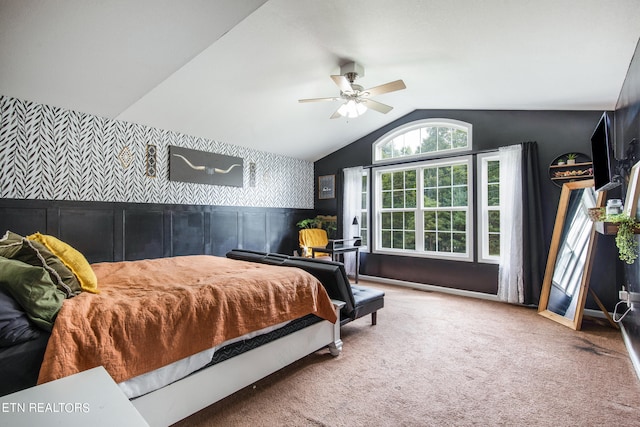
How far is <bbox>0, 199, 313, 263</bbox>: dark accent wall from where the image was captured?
10.9ft

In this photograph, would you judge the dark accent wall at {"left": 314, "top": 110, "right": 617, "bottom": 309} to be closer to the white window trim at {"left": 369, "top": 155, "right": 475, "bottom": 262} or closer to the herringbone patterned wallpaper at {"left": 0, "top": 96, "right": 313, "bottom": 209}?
the white window trim at {"left": 369, "top": 155, "right": 475, "bottom": 262}

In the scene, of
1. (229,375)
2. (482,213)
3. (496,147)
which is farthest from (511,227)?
(229,375)

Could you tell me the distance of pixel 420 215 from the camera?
5.09 metres

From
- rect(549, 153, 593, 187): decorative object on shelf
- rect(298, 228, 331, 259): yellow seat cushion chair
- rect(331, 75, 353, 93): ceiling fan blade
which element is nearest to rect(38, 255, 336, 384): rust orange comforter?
rect(331, 75, 353, 93): ceiling fan blade

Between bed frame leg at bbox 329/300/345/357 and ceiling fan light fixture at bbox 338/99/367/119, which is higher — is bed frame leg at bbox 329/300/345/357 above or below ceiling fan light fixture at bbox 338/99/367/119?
below

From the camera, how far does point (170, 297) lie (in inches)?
70.6

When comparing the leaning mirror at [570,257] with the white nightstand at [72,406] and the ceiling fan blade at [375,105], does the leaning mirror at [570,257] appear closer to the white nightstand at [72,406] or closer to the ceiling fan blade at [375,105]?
the ceiling fan blade at [375,105]

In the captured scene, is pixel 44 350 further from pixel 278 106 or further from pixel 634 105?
pixel 634 105

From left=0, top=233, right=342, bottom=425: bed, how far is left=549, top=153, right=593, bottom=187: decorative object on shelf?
133 inches

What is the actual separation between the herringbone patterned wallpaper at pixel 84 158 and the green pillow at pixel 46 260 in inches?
76.6

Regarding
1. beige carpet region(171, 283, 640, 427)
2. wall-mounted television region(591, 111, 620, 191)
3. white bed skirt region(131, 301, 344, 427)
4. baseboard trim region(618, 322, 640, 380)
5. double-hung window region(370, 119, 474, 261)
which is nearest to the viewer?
white bed skirt region(131, 301, 344, 427)

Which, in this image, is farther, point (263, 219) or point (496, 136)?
point (263, 219)

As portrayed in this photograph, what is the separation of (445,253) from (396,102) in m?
2.42

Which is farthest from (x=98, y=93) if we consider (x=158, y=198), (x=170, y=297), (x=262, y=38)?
(x=170, y=297)
